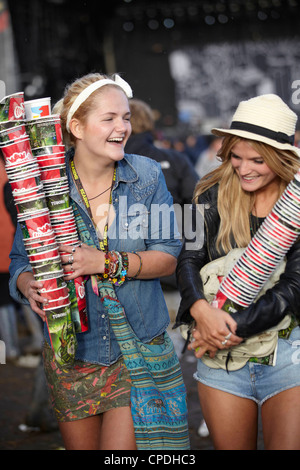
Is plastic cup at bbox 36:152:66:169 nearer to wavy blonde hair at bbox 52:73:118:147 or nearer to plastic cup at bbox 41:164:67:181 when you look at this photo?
plastic cup at bbox 41:164:67:181

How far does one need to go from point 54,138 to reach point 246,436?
1329mm

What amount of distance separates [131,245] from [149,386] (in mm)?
555

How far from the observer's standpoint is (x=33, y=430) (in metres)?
4.79

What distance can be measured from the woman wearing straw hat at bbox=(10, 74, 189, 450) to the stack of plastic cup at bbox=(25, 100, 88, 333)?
74 mm

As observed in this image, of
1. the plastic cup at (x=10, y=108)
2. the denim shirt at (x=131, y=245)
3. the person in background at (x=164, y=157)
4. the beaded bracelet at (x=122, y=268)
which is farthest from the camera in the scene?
the person in background at (x=164, y=157)

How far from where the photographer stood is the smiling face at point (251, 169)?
2.52m

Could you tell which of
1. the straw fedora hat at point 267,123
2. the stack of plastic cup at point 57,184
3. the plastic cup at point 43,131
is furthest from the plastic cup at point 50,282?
the straw fedora hat at point 267,123

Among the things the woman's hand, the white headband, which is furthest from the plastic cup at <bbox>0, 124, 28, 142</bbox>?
the woman's hand

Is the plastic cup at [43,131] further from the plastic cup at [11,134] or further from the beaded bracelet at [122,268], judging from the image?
the beaded bracelet at [122,268]

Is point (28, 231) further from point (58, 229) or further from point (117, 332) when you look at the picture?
point (117, 332)

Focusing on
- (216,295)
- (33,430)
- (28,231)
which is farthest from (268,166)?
(33,430)

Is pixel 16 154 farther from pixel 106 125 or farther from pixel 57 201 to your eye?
pixel 106 125

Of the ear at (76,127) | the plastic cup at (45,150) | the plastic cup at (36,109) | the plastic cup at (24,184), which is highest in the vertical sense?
the plastic cup at (36,109)

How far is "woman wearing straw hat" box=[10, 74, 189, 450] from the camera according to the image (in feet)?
8.29
